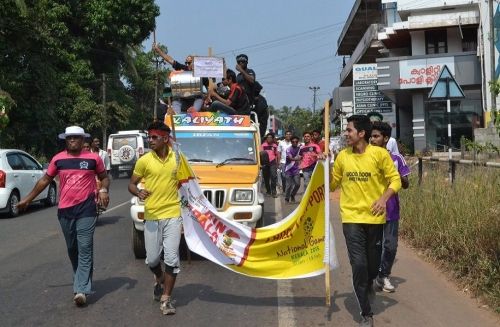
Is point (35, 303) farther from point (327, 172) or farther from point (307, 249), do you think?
point (327, 172)

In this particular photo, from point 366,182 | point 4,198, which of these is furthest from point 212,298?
point 4,198

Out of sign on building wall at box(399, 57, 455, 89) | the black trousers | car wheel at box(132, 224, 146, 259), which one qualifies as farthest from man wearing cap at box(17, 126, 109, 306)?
sign on building wall at box(399, 57, 455, 89)

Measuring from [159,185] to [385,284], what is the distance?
266cm

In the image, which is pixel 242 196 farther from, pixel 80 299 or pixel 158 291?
pixel 80 299

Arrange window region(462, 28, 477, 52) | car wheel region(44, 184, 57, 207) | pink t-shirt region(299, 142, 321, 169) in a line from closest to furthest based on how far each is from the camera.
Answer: pink t-shirt region(299, 142, 321, 169) → car wheel region(44, 184, 57, 207) → window region(462, 28, 477, 52)

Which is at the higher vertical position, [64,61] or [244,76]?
[64,61]

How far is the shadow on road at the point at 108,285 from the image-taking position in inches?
243

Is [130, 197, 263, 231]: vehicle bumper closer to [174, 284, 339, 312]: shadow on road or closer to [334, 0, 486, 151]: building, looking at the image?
[174, 284, 339, 312]: shadow on road

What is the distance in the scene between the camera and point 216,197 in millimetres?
7703

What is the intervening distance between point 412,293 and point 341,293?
0.75 metres

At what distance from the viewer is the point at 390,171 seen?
4945 millimetres

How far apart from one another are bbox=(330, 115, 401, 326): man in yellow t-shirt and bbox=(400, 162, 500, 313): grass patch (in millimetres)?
1361

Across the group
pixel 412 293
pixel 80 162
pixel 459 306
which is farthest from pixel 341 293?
pixel 80 162

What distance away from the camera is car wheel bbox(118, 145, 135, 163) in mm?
26891
